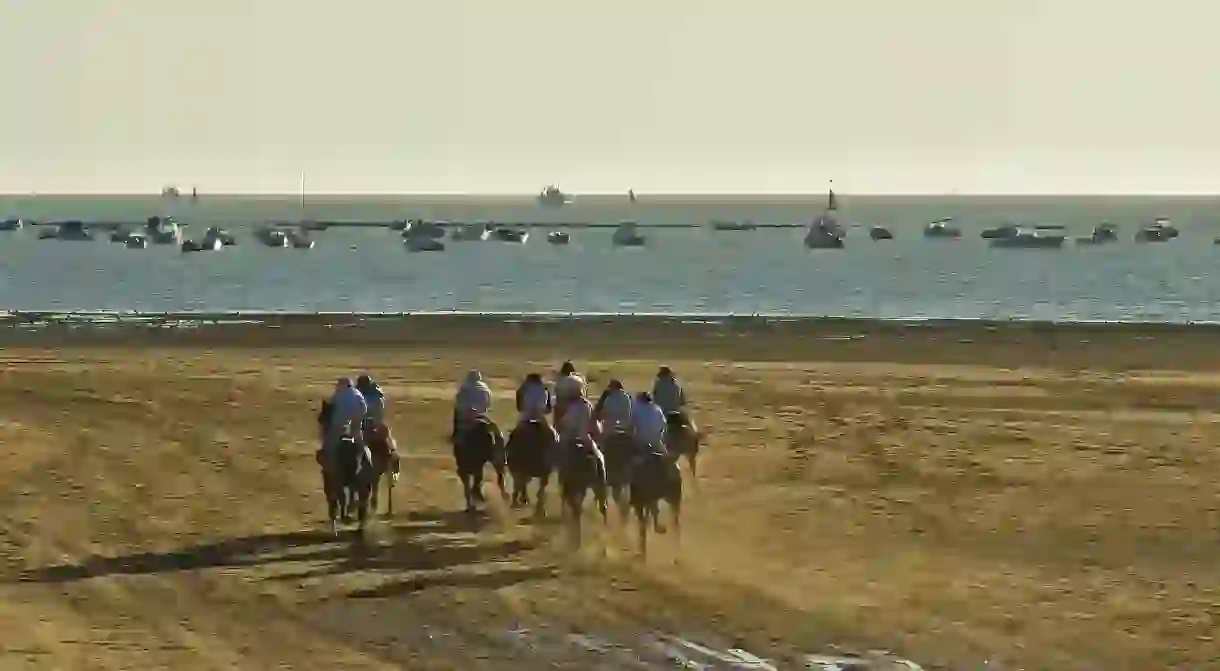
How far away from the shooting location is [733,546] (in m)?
22.3

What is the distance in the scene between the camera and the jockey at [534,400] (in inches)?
912

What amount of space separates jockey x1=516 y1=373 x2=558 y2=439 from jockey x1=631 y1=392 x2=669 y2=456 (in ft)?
6.21

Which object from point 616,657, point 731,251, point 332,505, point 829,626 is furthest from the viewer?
point 731,251

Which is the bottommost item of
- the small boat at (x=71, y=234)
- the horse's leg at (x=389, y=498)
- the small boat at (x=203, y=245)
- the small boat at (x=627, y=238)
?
the small boat at (x=71, y=234)

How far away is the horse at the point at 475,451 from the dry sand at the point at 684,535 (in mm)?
523

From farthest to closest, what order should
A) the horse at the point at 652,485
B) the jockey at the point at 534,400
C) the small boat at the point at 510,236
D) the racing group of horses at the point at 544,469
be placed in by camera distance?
the small boat at the point at 510,236 < the jockey at the point at 534,400 < the racing group of horses at the point at 544,469 < the horse at the point at 652,485

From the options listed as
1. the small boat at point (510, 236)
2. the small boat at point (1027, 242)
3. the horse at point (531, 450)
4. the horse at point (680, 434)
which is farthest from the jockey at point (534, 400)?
the small boat at point (510, 236)

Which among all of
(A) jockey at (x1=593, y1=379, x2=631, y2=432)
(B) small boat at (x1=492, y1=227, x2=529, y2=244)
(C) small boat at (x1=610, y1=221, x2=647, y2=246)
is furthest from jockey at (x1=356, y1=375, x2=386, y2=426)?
(B) small boat at (x1=492, y1=227, x2=529, y2=244)

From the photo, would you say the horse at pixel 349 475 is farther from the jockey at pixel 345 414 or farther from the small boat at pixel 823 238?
the small boat at pixel 823 238

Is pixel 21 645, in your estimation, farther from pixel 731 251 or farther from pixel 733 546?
pixel 731 251

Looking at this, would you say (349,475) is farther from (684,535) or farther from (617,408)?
(684,535)

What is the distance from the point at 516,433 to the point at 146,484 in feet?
21.0

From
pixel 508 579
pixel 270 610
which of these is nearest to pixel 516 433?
pixel 508 579

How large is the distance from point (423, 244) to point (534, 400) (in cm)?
11611
